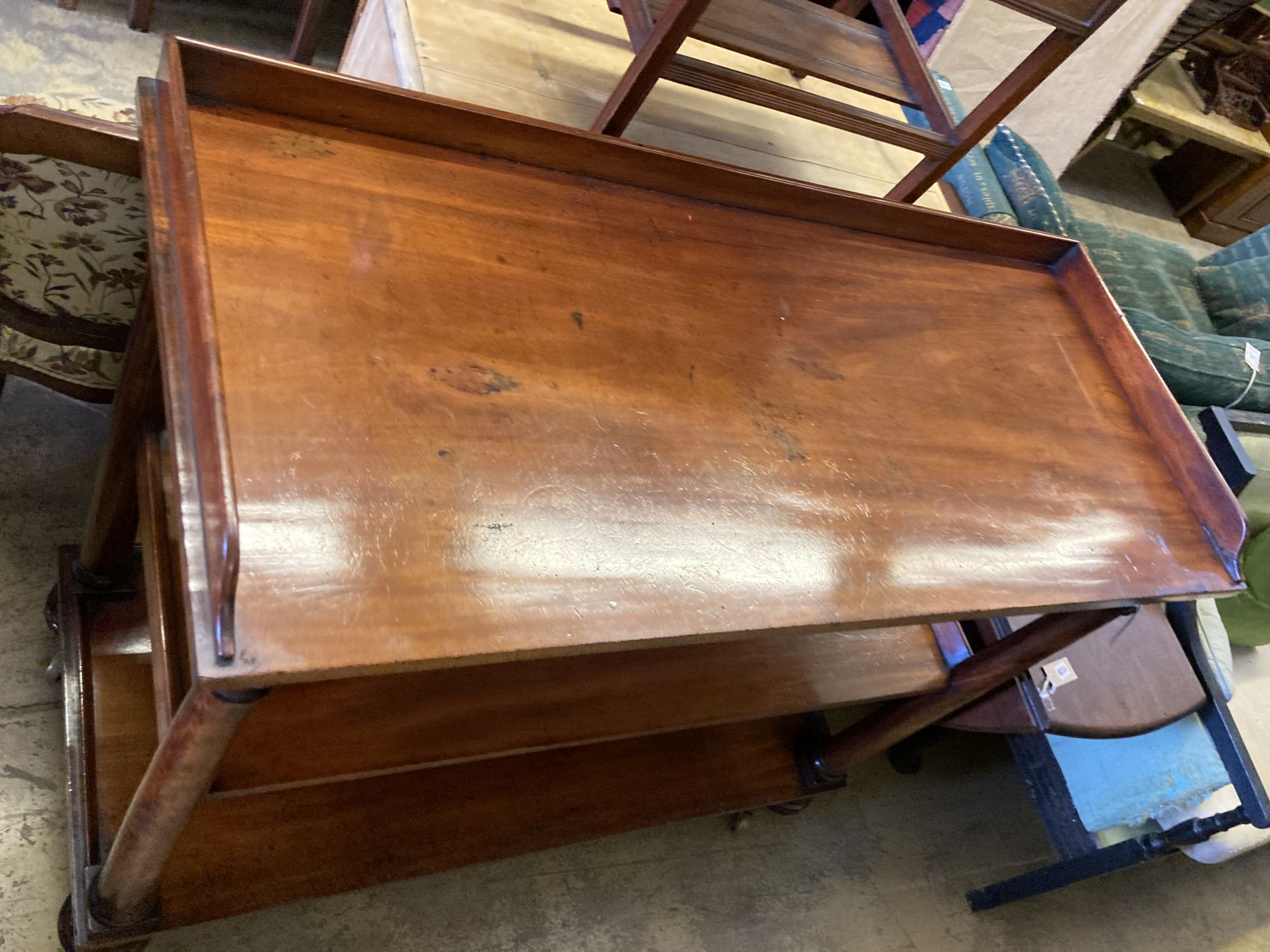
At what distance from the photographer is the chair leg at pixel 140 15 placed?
216 cm

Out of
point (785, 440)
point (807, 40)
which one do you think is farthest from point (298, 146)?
point (807, 40)

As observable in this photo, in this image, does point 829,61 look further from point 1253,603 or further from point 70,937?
point 70,937

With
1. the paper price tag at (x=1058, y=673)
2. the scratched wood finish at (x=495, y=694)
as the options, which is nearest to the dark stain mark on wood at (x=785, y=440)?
the scratched wood finish at (x=495, y=694)

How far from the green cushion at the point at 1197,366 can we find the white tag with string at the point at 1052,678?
755 millimetres

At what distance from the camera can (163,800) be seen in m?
0.82

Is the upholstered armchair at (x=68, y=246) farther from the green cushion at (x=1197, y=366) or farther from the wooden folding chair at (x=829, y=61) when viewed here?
the green cushion at (x=1197, y=366)

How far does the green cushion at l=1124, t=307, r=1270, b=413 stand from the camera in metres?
1.92

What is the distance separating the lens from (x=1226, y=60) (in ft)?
13.0

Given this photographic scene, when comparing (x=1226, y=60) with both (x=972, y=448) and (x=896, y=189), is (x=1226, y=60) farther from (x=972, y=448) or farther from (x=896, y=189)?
(x=972, y=448)

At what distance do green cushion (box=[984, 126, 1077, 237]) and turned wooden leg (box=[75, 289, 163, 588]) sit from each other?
1924 millimetres

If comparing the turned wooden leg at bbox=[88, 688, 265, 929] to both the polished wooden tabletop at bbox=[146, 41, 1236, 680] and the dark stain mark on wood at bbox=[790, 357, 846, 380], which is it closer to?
the polished wooden tabletop at bbox=[146, 41, 1236, 680]

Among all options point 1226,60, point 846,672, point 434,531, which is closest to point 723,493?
point 434,531

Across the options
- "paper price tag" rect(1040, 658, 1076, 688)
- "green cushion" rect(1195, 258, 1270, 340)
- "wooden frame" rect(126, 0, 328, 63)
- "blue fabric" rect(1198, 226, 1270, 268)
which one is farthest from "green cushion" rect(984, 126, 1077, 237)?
"wooden frame" rect(126, 0, 328, 63)

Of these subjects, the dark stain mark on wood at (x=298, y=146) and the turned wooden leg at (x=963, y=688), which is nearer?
the dark stain mark on wood at (x=298, y=146)
